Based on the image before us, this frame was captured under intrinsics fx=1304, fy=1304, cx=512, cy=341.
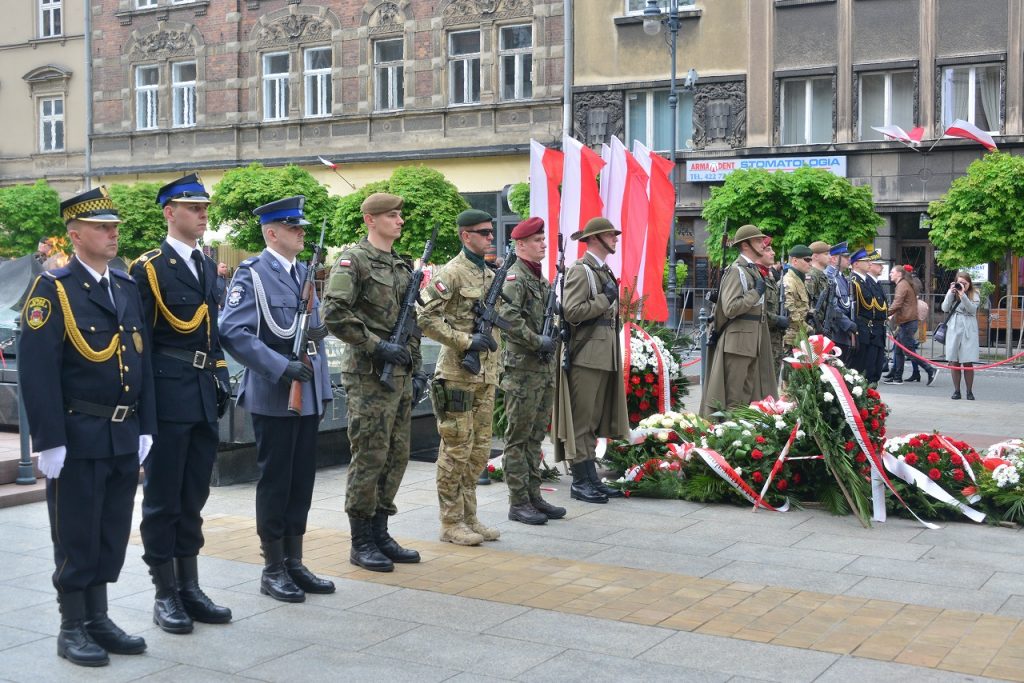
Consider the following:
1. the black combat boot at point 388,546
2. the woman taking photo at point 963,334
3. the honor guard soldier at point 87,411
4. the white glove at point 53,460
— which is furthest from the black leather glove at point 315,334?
the woman taking photo at point 963,334

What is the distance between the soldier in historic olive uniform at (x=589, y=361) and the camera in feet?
30.3

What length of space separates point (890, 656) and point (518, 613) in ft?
5.80

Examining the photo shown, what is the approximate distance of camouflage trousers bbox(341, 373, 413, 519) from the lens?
7102mm

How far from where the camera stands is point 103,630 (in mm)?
5688

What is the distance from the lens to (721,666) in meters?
5.50

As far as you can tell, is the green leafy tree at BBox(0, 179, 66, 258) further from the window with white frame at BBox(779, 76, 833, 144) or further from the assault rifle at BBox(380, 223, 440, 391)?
the assault rifle at BBox(380, 223, 440, 391)

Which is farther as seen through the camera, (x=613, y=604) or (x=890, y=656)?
(x=613, y=604)

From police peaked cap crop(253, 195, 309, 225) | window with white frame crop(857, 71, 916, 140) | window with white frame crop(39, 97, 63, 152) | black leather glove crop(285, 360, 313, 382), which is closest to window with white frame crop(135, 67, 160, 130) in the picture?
window with white frame crop(39, 97, 63, 152)

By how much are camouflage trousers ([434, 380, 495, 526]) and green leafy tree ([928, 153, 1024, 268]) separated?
60.6 ft

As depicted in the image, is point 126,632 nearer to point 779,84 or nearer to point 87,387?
point 87,387

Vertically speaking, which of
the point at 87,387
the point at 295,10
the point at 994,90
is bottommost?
the point at 87,387

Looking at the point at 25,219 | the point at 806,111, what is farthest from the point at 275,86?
the point at 806,111

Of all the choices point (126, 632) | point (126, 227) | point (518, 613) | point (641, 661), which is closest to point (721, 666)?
point (641, 661)

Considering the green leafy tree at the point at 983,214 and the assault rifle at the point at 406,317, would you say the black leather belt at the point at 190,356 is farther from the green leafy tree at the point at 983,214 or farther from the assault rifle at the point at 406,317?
the green leafy tree at the point at 983,214
